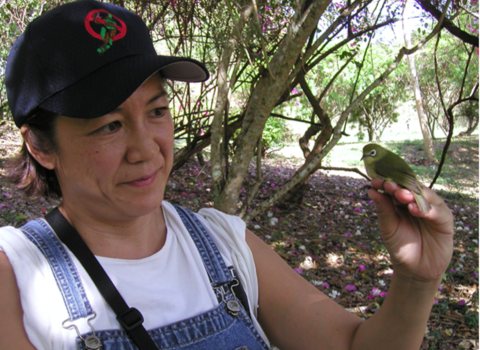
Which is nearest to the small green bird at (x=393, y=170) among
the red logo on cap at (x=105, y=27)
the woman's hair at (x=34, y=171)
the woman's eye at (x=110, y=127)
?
the woman's eye at (x=110, y=127)

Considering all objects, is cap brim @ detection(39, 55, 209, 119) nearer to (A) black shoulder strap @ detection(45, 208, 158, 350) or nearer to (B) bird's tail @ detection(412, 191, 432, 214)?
(A) black shoulder strap @ detection(45, 208, 158, 350)

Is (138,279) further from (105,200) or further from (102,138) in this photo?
(102,138)

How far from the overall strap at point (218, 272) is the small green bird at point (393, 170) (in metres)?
0.66

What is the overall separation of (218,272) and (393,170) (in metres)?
0.72

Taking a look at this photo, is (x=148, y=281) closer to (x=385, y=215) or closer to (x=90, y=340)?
(x=90, y=340)

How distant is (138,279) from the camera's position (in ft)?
4.20

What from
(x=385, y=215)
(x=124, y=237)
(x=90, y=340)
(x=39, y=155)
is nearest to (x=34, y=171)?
(x=39, y=155)

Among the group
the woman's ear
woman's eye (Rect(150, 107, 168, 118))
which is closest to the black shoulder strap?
the woman's ear

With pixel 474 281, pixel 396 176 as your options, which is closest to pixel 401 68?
pixel 474 281

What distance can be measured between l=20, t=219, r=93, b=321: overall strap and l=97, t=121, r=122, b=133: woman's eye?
0.38m

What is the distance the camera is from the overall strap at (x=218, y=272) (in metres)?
1.36

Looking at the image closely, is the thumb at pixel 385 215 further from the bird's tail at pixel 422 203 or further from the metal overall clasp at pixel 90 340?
the metal overall clasp at pixel 90 340

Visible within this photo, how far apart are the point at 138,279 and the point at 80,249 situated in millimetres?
208

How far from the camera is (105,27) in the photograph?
47.1 inches
